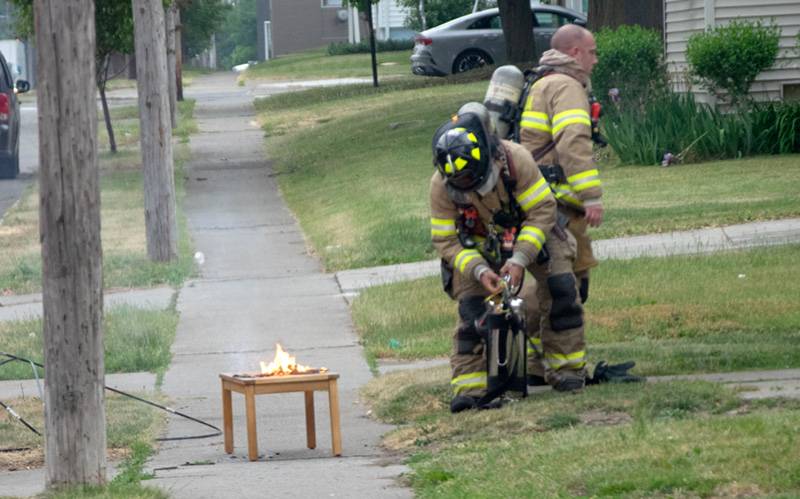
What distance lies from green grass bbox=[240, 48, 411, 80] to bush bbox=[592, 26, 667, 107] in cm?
2055

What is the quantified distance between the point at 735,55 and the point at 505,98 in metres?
11.4

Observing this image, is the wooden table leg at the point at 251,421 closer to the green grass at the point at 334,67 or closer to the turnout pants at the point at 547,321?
the turnout pants at the point at 547,321

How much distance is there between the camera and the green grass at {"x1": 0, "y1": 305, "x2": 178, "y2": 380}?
9.96 meters

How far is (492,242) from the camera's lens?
743 cm

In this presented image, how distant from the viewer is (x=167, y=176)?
14.5 metres

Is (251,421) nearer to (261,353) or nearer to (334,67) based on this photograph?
(261,353)

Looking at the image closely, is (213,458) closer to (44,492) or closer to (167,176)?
(44,492)

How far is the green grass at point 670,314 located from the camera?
8.70 m

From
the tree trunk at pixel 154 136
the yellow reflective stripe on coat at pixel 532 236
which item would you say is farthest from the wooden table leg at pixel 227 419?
the tree trunk at pixel 154 136

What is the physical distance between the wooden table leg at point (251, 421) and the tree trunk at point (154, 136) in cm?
742

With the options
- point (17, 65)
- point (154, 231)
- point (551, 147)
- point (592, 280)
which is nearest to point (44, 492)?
point (551, 147)

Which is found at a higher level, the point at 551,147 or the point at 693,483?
the point at 551,147

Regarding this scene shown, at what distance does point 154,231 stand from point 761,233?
5.80 meters

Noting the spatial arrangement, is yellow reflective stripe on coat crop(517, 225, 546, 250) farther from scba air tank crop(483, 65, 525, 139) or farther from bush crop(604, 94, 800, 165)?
bush crop(604, 94, 800, 165)
